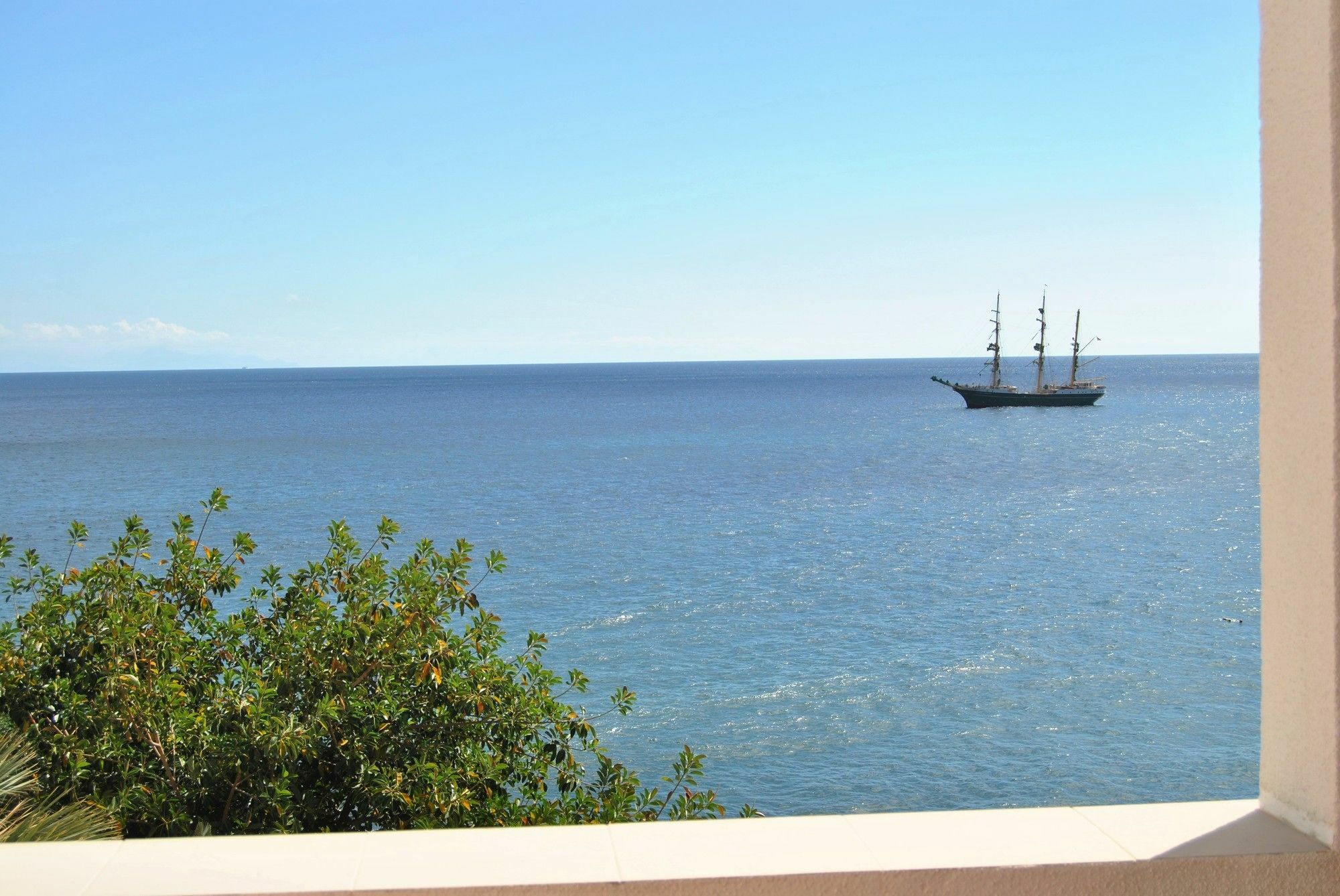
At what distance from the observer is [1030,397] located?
258 ft

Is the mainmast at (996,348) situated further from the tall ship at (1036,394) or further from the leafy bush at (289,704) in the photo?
the leafy bush at (289,704)

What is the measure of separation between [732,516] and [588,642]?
13.8 metres

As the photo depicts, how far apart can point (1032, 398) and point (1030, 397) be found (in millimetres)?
145

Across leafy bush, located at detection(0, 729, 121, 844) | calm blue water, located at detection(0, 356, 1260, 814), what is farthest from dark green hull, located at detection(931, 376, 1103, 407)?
leafy bush, located at detection(0, 729, 121, 844)

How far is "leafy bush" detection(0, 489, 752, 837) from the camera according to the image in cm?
373

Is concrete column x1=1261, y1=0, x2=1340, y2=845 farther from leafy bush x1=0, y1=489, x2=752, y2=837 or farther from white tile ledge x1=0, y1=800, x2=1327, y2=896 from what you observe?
leafy bush x1=0, y1=489, x2=752, y2=837

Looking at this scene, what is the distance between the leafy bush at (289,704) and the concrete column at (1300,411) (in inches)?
108

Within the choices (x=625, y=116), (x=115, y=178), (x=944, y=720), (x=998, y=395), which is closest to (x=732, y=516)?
(x=944, y=720)

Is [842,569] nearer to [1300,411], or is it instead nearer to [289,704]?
[289,704]

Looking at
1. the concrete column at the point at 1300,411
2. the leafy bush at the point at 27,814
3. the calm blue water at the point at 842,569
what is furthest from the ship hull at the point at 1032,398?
the concrete column at the point at 1300,411

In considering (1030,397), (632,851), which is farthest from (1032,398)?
(632,851)

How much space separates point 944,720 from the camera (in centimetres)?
1461

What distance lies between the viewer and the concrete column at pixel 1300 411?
179 cm

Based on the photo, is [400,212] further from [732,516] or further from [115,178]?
[732,516]
